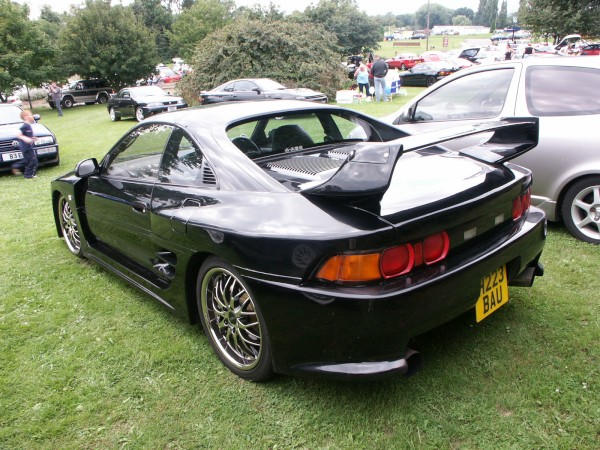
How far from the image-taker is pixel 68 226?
466 centimetres

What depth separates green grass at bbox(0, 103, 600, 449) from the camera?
215 centimetres

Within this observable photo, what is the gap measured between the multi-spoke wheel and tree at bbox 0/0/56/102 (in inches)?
1051

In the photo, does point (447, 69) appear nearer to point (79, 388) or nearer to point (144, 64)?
point (144, 64)

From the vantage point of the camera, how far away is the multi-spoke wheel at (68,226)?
4.48 metres

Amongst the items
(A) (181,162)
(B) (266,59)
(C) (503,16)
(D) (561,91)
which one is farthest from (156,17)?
(C) (503,16)

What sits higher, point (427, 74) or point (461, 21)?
point (461, 21)

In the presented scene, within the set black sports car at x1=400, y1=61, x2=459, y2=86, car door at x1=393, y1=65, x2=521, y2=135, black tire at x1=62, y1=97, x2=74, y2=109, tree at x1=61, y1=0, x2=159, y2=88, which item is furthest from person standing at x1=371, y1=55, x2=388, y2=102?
tree at x1=61, y1=0, x2=159, y2=88

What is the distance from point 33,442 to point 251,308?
122 cm

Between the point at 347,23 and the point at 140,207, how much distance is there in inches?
2039

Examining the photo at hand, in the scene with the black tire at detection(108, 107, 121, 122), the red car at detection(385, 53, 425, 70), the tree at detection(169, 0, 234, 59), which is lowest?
the black tire at detection(108, 107, 121, 122)

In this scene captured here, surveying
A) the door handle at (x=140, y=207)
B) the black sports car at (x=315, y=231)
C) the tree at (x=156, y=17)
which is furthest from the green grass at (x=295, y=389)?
the tree at (x=156, y=17)

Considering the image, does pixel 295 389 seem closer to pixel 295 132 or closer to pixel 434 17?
pixel 295 132

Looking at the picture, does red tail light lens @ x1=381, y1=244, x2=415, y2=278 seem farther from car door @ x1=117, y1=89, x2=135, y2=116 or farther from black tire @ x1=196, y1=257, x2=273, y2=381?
car door @ x1=117, y1=89, x2=135, y2=116

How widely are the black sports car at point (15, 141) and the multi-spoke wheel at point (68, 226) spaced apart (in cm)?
537
